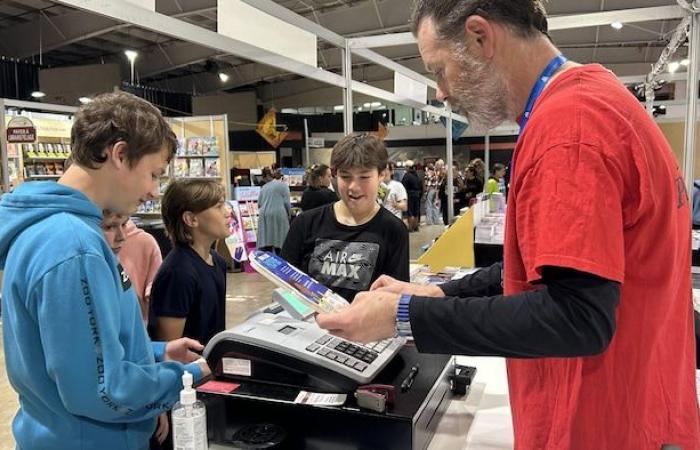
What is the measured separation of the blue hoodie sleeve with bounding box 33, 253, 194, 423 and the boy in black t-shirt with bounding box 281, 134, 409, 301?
1.06 metres

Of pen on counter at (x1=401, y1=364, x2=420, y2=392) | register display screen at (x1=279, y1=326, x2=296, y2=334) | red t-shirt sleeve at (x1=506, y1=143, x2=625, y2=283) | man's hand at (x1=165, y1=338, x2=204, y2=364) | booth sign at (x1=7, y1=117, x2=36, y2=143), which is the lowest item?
man's hand at (x1=165, y1=338, x2=204, y2=364)

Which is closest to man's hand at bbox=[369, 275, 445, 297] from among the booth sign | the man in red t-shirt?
the man in red t-shirt

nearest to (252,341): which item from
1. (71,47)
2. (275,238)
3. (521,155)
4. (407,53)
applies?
(521,155)

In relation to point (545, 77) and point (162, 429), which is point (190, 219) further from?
point (545, 77)

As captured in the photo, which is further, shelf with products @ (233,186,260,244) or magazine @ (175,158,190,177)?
magazine @ (175,158,190,177)

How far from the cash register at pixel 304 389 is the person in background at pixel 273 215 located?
6.08 m

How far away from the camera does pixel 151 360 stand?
4.01 feet

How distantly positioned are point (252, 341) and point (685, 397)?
0.77 metres

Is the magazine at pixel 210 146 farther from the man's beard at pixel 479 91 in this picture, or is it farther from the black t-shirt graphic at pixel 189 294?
the man's beard at pixel 479 91

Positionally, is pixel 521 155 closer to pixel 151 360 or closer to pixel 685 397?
pixel 685 397

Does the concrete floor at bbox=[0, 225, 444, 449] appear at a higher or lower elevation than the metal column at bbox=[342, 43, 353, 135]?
lower

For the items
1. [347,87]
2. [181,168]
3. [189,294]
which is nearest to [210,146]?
[181,168]

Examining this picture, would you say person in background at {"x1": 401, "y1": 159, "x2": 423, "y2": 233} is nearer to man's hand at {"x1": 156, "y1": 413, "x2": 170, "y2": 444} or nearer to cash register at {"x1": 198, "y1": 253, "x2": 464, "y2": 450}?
man's hand at {"x1": 156, "y1": 413, "x2": 170, "y2": 444}

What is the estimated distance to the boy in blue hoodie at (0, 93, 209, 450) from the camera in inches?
38.7
